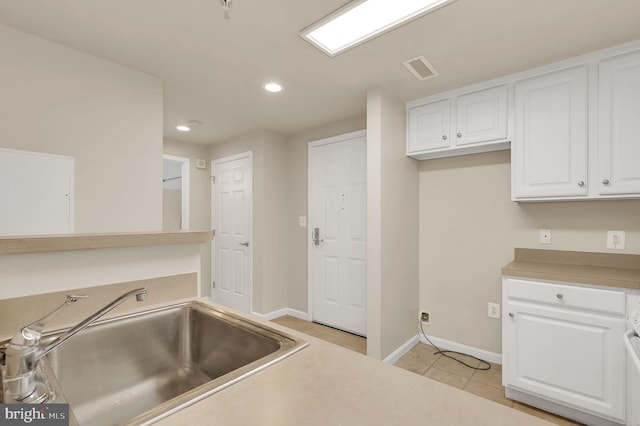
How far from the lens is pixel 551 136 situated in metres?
2.11

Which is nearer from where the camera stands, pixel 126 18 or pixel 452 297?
pixel 126 18

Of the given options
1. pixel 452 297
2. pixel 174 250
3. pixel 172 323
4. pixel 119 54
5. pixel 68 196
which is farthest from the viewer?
pixel 452 297

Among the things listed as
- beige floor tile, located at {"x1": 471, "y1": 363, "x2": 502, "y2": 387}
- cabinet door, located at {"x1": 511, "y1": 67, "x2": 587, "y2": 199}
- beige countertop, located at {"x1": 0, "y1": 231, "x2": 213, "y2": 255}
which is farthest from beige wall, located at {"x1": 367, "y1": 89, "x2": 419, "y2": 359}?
beige countertop, located at {"x1": 0, "y1": 231, "x2": 213, "y2": 255}

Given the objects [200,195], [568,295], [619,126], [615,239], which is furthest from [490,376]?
[200,195]

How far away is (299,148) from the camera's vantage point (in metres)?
3.86

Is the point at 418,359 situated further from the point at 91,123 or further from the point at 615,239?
the point at 91,123

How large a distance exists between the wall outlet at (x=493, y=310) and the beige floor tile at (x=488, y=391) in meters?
0.57

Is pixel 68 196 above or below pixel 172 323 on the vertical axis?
above

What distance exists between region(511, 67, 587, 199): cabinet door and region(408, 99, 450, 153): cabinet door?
509mm

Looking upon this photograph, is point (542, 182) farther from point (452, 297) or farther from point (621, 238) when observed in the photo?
point (452, 297)

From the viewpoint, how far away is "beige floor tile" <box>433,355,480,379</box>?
95.9 inches

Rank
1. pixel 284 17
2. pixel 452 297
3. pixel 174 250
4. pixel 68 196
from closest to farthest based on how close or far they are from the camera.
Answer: pixel 174 250 < pixel 284 17 < pixel 68 196 < pixel 452 297

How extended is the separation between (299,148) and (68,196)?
96.9 inches

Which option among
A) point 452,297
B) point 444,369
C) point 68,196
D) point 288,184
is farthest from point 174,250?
point 288,184
